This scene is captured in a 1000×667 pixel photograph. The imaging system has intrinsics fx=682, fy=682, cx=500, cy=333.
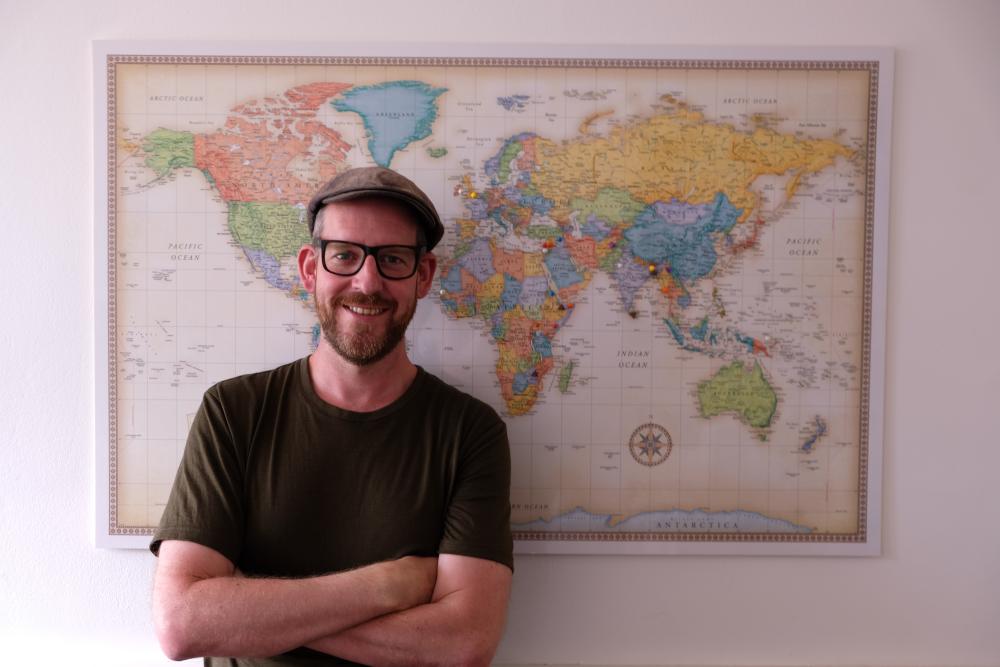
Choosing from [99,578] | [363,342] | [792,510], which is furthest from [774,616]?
[99,578]

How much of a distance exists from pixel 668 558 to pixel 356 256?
109 centimetres

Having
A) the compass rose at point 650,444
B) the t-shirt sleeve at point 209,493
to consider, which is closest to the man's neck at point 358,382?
the t-shirt sleeve at point 209,493

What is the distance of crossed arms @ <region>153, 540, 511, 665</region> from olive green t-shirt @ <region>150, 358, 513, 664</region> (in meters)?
0.05

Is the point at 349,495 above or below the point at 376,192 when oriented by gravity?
below

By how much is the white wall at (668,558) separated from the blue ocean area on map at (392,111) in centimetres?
14

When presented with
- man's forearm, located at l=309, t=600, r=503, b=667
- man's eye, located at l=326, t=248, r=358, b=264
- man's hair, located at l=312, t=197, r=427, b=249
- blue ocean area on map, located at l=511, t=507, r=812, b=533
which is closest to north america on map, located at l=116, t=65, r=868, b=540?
blue ocean area on map, located at l=511, t=507, r=812, b=533

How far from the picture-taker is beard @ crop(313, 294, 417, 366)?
1425mm

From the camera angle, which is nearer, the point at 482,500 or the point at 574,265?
the point at 482,500

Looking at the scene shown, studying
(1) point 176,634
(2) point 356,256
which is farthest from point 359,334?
(1) point 176,634

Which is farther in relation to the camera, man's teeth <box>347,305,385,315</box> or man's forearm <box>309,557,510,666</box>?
man's teeth <box>347,305,385,315</box>

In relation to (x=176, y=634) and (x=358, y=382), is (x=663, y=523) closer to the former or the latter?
(x=358, y=382)

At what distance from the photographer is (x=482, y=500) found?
142 cm

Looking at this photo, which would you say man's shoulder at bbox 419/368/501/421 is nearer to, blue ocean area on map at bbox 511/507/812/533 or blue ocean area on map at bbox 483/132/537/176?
blue ocean area on map at bbox 511/507/812/533

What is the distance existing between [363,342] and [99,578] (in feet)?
3.27
